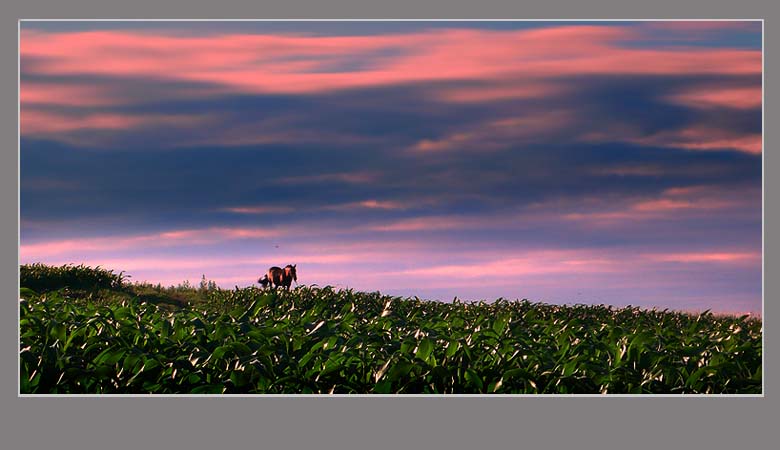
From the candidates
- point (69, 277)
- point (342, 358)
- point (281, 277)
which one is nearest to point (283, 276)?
point (281, 277)

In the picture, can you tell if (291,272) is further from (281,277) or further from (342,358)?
(342,358)

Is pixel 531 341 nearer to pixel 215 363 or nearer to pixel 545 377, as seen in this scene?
pixel 545 377

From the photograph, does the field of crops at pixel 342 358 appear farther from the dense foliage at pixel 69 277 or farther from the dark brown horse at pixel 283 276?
the dense foliage at pixel 69 277

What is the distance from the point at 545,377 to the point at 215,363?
2.64 metres

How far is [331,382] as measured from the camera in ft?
23.8

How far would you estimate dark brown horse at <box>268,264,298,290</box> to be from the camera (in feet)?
39.1

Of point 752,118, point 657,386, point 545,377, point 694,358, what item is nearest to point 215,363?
point 545,377

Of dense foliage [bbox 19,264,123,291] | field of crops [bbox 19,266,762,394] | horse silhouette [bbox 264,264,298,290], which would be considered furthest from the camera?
dense foliage [bbox 19,264,123,291]

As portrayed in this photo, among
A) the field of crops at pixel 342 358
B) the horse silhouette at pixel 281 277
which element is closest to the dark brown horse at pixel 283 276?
the horse silhouette at pixel 281 277

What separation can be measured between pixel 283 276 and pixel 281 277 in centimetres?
3

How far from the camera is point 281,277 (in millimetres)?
12234

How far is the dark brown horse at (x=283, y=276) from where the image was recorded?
39.1 ft

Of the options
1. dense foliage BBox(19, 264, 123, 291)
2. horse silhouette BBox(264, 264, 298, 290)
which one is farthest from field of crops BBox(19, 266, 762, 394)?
dense foliage BBox(19, 264, 123, 291)

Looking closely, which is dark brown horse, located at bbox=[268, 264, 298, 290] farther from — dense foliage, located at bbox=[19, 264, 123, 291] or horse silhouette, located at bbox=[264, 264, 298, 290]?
dense foliage, located at bbox=[19, 264, 123, 291]
